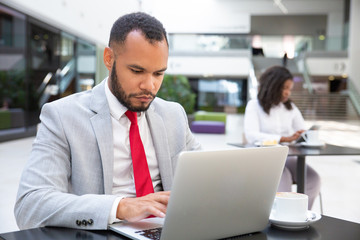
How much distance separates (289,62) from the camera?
77.8ft

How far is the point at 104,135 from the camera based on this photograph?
4.73 ft

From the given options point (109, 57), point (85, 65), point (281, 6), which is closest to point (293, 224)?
point (109, 57)

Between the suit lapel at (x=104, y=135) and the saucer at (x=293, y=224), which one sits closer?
the saucer at (x=293, y=224)

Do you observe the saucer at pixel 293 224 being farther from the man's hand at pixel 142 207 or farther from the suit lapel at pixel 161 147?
the suit lapel at pixel 161 147

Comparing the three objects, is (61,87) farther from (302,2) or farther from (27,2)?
(302,2)

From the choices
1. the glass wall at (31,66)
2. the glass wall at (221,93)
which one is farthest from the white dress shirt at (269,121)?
the glass wall at (221,93)

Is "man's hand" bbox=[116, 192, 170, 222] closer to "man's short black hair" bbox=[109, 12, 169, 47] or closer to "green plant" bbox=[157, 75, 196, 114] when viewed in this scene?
"man's short black hair" bbox=[109, 12, 169, 47]

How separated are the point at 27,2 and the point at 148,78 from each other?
882 cm

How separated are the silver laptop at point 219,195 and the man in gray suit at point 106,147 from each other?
0.13m

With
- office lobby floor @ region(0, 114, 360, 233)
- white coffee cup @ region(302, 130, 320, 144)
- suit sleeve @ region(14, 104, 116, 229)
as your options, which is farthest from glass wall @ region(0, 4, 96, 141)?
suit sleeve @ region(14, 104, 116, 229)


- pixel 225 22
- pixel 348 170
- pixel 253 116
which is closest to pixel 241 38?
pixel 225 22

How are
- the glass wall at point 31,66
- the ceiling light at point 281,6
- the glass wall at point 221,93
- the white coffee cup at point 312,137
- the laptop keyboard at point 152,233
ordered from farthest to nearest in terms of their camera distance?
the glass wall at point 221,93
the ceiling light at point 281,6
the glass wall at point 31,66
the white coffee cup at point 312,137
the laptop keyboard at point 152,233

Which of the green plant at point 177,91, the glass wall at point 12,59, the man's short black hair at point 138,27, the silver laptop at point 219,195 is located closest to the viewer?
the silver laptop at point 219,195

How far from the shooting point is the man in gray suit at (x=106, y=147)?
1.15 m
